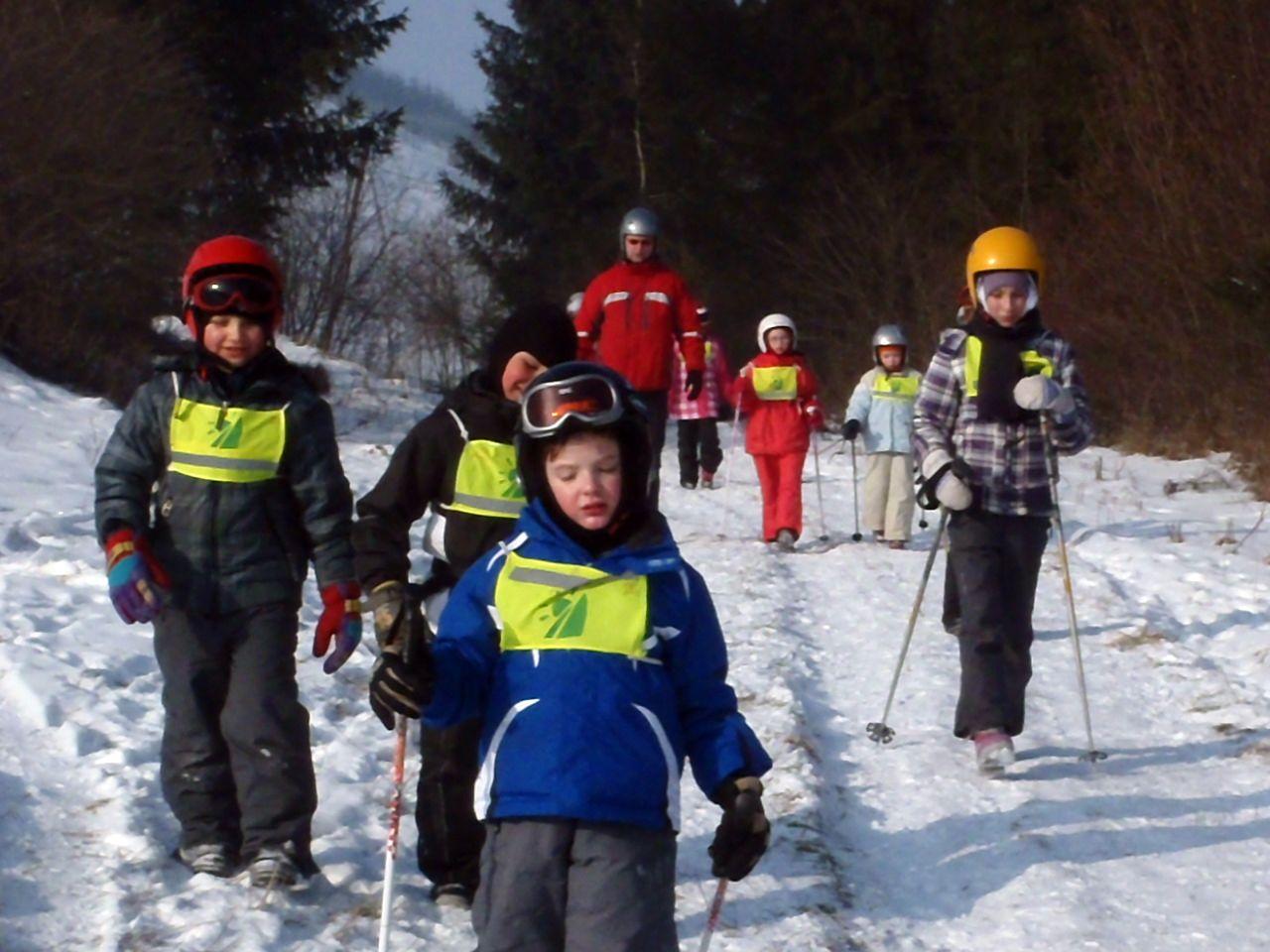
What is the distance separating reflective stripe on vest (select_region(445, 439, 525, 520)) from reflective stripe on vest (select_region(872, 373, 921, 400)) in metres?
8.87

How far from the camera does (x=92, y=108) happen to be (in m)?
16.3

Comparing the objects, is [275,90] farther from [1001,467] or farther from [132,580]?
[132,580]

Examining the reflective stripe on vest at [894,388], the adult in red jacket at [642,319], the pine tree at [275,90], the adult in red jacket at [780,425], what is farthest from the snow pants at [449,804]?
the pine tree at [275,90]

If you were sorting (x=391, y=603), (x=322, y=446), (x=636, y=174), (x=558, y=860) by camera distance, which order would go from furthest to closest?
(x=636, y=174)
(x=322, y=446)
(x=391, y=603)
(x=558, y=860)

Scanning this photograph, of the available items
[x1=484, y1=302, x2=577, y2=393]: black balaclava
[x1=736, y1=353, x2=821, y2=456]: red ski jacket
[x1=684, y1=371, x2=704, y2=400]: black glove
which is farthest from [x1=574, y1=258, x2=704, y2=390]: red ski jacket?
[x1=484, y1=302, x2=577, y2=393]: black balaclava

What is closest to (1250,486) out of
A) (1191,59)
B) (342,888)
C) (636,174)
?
(1191,59)

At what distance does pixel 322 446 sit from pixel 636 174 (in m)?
31.4

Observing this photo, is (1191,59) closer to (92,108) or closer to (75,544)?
(92,108)

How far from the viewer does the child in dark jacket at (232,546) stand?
4.89 meters

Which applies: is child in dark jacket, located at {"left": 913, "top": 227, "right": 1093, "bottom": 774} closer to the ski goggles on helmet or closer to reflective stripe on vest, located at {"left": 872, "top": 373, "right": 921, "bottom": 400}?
the ski goggles on helmet

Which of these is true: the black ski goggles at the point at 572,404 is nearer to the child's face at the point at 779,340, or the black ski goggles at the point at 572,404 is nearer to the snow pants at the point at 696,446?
the child's face at the point at 779,340

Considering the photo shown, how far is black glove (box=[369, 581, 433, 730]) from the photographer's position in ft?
11.2

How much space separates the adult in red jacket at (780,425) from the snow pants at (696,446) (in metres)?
3.44

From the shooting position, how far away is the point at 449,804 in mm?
4898
